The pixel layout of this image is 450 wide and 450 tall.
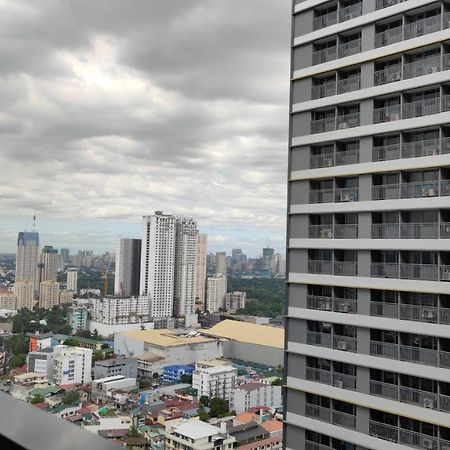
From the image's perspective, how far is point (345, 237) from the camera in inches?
88.9

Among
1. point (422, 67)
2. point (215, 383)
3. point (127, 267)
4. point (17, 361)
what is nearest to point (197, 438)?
point (215, 383)

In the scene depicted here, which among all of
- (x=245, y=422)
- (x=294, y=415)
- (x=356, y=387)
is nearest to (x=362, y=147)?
(x=356, y=387)

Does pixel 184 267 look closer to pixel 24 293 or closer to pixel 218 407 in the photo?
pixel 24 293

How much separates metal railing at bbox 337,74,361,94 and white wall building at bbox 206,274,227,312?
70.7ft

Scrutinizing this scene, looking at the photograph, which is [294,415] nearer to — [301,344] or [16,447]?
[301,344]

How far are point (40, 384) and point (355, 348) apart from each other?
34.8 ft

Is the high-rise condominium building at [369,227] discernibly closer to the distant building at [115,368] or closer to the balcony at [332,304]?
the balcony at [332,304]

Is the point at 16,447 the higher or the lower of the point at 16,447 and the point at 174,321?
the higher

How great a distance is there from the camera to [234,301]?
23.8 meters

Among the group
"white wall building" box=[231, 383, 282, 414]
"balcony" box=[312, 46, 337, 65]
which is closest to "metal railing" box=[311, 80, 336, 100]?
"balcony" box=[312, 46, 337, 65]

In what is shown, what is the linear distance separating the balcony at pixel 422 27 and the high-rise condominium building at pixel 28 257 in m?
18.0

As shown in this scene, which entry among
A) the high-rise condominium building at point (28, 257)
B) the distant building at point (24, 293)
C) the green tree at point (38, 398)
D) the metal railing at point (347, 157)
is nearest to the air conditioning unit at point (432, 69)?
the metal railing at point (347, 157)

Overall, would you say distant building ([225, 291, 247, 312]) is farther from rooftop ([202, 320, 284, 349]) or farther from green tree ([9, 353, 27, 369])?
green tree ([9, 353, 27, 369])

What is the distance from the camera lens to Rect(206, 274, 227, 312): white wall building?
23656 mm
